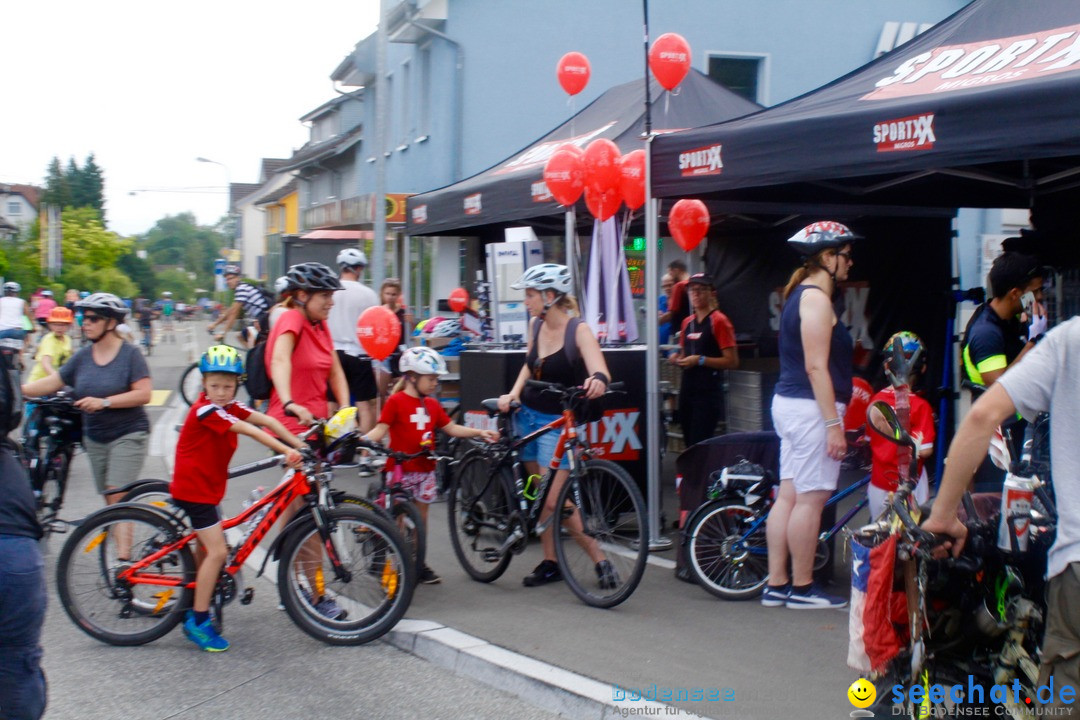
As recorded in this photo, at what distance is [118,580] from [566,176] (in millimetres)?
4840

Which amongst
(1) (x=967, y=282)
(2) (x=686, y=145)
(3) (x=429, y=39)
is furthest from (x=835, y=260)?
(3) (x=429, y=39)

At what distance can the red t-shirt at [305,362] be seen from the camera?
6.18 m

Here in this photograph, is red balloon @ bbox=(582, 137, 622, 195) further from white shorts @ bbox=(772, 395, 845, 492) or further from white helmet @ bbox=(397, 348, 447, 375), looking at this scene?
white shorts @ bbox=(772, 395, 845, 492)

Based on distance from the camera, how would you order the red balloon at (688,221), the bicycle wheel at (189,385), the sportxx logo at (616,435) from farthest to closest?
the bicycle wheel at (189,385)
the red balloon at (688,221)
the sportxx logo at (616,435)

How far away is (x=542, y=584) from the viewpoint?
652 cm

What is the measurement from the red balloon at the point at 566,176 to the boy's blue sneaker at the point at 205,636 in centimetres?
469

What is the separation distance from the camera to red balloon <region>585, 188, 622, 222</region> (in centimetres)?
883

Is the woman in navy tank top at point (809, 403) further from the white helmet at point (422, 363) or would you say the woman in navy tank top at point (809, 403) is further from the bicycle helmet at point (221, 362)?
the bicycle helmet at point (221, 362)

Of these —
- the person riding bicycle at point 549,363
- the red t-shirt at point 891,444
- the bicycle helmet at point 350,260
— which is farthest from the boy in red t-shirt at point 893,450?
the bicycle helmet at point 350,260

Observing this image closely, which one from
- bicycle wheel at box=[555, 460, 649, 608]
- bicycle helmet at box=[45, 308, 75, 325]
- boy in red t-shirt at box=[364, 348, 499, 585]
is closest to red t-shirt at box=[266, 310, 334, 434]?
boy in red t-shirt at box=[364, 348, 499, 585]

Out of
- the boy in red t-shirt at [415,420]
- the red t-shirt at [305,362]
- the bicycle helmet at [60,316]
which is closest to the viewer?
the red t-shirt at [305,362]

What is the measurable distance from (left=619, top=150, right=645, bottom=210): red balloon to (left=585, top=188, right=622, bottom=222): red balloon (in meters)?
0.10

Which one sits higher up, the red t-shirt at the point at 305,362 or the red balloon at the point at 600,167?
the red balloon at the point at 600,167

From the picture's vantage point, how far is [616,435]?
770 centimetres
